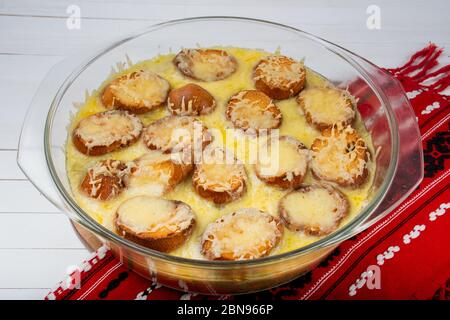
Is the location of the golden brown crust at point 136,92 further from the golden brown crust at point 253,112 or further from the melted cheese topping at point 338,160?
the melted cheese topping at point 338,160

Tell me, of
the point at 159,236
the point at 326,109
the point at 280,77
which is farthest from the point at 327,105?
the point at 159,236

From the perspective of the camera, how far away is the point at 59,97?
1726mm

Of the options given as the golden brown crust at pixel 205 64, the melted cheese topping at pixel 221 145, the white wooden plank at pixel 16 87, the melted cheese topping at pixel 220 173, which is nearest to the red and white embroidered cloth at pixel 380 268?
the melted cheese topping at pixel 221 145

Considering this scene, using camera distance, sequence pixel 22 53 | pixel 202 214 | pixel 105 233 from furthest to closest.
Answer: pixel 22 53, pixel 202 214, pixel 105 233

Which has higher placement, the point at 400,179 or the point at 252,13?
the point at 252,13

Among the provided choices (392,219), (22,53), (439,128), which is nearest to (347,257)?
(392,219)

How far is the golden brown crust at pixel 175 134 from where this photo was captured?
164 centimetres

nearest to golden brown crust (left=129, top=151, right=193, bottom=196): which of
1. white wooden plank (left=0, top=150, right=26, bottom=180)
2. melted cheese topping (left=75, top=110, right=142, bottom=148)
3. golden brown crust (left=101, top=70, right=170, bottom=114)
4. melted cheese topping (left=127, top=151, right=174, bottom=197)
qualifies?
melted cheese topping (left=127, top=151, right=174, bottom=197)

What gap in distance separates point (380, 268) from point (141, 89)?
0.76m

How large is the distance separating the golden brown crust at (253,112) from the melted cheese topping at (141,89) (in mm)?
186

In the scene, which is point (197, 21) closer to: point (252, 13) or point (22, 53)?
point (252, 13)

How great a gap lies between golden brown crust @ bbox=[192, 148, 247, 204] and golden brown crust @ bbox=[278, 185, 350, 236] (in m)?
0.11

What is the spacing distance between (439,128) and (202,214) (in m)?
0.80

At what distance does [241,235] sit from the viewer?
1470 mm
